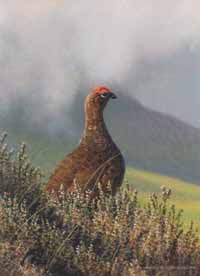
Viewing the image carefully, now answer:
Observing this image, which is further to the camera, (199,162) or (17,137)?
(199,162)

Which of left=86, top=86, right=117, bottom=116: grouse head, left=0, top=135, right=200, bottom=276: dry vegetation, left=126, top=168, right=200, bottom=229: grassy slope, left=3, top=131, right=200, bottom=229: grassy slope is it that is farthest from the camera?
left=3, top=131, right=200, bottom=229: grassy slope

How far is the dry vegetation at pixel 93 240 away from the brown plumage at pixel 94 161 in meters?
0.89

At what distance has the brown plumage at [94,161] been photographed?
23.0 feet

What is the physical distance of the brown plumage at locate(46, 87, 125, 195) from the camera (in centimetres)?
702

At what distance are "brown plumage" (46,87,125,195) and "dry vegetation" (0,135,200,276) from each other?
89 centimetres

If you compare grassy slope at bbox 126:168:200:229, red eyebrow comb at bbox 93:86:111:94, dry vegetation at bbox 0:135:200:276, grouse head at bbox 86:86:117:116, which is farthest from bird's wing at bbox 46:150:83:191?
grassy slope at bbox 126:168:200:229

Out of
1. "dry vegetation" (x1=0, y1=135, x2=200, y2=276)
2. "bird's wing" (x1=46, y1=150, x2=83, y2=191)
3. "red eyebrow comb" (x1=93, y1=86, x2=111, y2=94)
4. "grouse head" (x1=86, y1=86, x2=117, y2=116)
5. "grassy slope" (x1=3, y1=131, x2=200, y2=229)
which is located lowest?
"dry vegetation" (x1=0, y1=135, x2=200, y2=276)

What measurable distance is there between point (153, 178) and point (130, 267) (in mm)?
37871

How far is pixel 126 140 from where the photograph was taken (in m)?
50.0

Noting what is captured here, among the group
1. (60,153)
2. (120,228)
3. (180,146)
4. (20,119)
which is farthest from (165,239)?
(180,146)

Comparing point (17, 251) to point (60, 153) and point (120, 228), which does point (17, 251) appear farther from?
point (60, 153)

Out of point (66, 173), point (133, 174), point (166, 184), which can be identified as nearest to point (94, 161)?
point (66, 173)

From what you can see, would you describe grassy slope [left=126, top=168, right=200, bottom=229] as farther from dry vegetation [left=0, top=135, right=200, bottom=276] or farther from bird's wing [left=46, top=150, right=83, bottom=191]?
dry vegetation [left=0, top=135, right=200, bottom=276]

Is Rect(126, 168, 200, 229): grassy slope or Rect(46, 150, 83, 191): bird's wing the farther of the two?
Rect(126, 168, 200, 229): grassy slope
